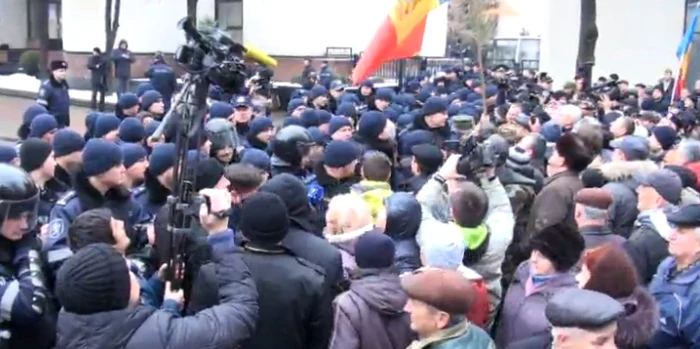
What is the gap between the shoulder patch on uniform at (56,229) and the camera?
446 cm

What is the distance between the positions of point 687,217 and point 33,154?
13.8ft

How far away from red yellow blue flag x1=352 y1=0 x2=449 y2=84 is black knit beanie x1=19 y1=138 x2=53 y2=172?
276 centimetres

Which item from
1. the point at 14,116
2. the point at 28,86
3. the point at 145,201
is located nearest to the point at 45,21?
the point at 28,86

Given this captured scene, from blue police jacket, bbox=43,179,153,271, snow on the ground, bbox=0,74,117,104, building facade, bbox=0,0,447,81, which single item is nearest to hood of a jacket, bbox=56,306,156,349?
blue police jacket, bbox=43,179,153,271

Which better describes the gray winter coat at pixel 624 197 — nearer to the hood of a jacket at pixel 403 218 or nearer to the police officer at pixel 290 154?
the hood of a jacket at pixel 403 218

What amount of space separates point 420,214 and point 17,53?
119ft

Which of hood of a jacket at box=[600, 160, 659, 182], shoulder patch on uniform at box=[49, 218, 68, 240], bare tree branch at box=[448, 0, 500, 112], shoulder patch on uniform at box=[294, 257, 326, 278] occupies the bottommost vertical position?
shoulder patch on uniform at box=[294, 257, 326, 278]

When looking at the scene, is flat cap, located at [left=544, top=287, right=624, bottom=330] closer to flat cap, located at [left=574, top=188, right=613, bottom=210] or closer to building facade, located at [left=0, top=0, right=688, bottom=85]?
flat cap, located at [left=574, top=188, right=613, bottom=210]

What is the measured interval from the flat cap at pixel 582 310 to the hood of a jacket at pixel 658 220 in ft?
6.63

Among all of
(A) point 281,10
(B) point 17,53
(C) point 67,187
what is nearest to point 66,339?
(C) point 67,187

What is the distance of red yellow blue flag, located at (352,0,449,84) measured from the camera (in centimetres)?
783

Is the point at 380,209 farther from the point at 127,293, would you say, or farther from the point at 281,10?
the point at 281,10

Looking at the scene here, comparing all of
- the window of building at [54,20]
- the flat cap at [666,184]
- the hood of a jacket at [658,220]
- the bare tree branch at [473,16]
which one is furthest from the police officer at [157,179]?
the bare tree branch at [473,16]

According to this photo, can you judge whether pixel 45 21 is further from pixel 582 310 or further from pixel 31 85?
pixel 582 310
